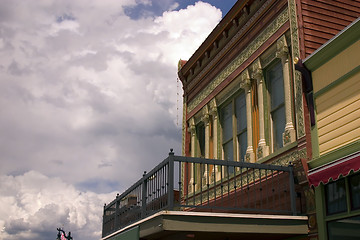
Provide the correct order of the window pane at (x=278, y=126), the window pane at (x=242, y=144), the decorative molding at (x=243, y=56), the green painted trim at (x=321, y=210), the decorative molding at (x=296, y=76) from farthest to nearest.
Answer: the window pane at (x=242, y=144) < the decorative molding at (x=243, y=56) < the window pane at (x=278, y=126) < the decorative molding at (x=296, y=76) < the green painted trim at (x=321, y=210)

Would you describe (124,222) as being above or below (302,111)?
below

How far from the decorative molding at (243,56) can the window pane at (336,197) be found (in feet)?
13.5

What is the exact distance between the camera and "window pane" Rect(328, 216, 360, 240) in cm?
789

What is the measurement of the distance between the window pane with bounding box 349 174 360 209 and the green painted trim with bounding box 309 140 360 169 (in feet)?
1.40

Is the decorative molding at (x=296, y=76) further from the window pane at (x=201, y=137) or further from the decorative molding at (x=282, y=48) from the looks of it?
the window pane at (x=201, y=137)

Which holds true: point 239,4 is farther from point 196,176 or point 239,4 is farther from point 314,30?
point 196,176

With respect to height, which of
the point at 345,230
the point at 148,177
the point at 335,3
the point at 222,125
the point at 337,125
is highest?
the point at 335,3

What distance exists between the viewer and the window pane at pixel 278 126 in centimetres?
1095

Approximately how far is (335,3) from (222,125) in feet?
15.6

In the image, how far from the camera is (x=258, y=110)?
11977 millimetres

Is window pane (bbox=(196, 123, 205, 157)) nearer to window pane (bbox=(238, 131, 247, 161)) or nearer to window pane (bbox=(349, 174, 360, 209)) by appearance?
window pane (bbox=(238, 131, 247, 161))

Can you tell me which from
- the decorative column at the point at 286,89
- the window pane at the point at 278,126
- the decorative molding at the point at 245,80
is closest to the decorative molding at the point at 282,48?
the decorative column at the point at 286,89

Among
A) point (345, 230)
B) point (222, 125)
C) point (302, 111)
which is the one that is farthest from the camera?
point (222, 125)

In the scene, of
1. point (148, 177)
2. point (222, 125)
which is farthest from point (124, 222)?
point (222, 125)
